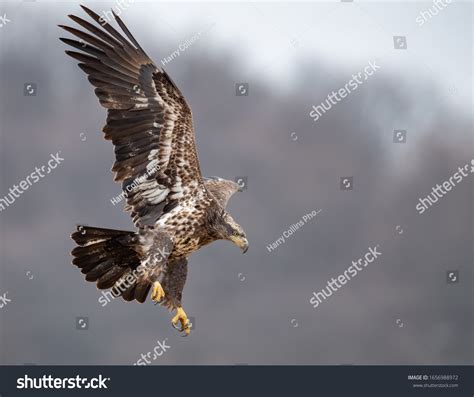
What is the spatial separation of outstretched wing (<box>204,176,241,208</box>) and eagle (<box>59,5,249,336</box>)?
101cm

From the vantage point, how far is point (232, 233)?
9.98m

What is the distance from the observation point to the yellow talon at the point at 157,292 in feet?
31.5

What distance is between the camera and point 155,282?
9766 millimetres

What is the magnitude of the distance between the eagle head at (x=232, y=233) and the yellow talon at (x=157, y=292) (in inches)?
36.8

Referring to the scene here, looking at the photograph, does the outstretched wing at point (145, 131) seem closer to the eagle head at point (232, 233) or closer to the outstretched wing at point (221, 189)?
the eagle head at point (232, 233)

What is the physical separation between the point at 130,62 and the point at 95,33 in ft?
1.77

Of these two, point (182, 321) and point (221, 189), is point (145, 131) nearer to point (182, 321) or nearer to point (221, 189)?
point (221, 189)

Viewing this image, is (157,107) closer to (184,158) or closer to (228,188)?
(184,158)

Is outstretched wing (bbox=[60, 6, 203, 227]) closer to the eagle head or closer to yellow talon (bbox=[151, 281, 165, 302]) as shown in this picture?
the eagle head

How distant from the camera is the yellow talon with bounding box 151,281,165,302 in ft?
31.5

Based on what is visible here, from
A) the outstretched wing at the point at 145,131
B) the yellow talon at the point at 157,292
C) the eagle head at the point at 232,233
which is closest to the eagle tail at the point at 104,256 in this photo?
the outstretched wing at the point at 145,131

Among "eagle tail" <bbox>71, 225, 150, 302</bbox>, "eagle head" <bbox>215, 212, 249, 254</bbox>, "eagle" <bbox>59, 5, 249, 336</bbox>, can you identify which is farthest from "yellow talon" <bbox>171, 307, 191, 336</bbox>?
"eagle head" <bbox>215, 212, 249, 254</bbox>
